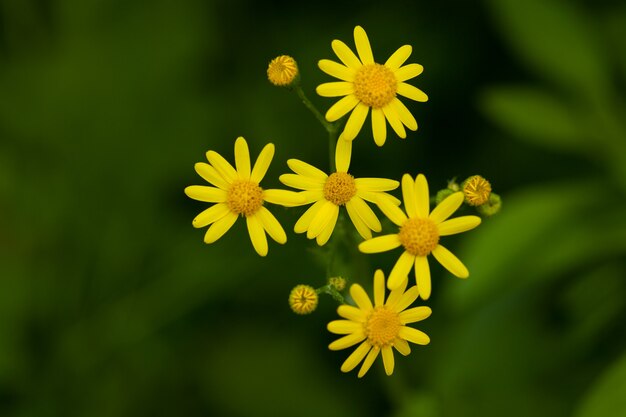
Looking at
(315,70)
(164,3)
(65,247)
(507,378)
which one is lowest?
(507,378)

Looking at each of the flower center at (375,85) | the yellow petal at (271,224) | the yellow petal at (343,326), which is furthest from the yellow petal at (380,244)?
the flower center at (375,85)

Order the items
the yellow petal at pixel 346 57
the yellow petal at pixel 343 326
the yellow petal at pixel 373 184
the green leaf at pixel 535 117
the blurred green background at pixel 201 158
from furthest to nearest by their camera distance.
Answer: the blurred green background at pixel 201 158, the green leaf at pixel 535 117, the yellow petal at pixel 346 57, the yellow petal at pixel 373 184, the yellow petal at pixel 343 326

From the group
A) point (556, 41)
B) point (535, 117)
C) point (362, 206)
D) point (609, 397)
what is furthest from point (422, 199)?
point (556, 41)

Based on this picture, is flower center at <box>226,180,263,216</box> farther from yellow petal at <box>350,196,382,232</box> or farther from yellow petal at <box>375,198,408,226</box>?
yellow petal at <box>375,198,408,226</box>

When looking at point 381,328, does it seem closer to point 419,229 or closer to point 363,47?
point 419,229

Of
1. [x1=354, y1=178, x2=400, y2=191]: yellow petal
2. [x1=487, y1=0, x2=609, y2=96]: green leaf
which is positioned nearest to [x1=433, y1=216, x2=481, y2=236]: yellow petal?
[x1=354, y1=178, x2=400, y2=191]: yellow petal

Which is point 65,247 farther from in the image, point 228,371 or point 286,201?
point 286,201

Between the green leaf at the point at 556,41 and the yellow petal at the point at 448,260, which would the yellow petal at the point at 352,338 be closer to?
the yellow petal at the point at 448,260

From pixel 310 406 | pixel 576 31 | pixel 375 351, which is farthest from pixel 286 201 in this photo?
pixel 576 31
